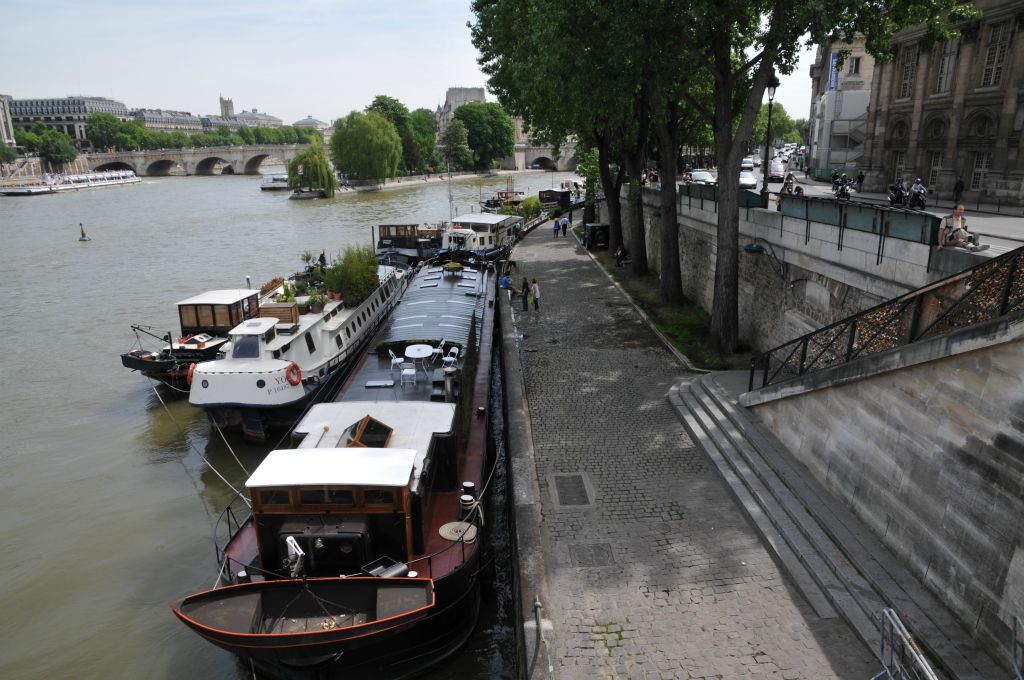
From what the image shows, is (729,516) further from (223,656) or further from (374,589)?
(223,656)

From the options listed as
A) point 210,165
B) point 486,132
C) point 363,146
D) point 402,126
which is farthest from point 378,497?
point 210,165

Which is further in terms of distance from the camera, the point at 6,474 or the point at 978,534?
the point at 6,474

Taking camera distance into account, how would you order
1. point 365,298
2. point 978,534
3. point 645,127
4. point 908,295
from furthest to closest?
point 645,127 → point 365,298 → point 908,295 → point 978,534

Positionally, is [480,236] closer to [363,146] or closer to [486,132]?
[363,146]

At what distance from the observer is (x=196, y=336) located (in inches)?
794

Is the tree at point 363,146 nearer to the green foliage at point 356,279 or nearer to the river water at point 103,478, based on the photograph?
the river water at point 103,478

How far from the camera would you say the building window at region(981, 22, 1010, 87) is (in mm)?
22875

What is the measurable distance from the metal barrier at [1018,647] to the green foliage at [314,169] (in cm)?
7674

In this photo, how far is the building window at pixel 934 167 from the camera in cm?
2761

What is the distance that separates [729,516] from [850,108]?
45.0m

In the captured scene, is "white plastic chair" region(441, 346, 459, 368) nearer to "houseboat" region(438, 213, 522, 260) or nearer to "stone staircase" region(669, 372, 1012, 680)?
"stone staircase" region(669, 372, 1012, 680)

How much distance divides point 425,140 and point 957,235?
10453 centimetres

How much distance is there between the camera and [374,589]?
8.30 meters

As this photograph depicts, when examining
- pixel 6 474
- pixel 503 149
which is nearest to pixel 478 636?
pixel 6 474
